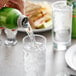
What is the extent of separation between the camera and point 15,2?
1396 mm

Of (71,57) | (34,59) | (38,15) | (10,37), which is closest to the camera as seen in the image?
(34,59)

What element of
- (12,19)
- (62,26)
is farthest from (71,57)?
(12,19)

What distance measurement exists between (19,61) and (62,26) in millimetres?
253

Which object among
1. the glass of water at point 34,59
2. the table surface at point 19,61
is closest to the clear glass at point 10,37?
the table surface at point 19,61

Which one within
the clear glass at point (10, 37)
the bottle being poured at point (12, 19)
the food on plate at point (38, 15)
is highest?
the bottle being poured at point (12, 19)

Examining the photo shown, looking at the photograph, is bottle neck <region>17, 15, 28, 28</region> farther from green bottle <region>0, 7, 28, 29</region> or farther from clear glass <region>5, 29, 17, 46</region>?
clear glass <region>5, 29, 17, 46</region>

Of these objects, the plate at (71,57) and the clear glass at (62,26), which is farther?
the clear glass at (62,26)

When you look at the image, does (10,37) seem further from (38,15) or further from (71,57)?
(71,57)

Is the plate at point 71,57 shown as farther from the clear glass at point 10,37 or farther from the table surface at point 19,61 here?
the clear glass at point 10,37

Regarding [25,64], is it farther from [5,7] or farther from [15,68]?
[5,7]

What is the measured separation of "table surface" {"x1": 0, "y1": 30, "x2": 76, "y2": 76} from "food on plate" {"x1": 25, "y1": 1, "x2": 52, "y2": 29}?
0.10 meters

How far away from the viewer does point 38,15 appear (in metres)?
1.51

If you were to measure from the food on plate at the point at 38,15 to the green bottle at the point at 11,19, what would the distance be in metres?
0.22

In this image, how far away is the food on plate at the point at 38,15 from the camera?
1.48 m
